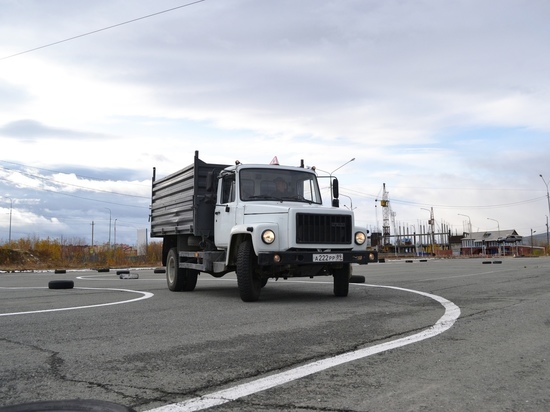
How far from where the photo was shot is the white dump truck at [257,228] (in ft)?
32.3

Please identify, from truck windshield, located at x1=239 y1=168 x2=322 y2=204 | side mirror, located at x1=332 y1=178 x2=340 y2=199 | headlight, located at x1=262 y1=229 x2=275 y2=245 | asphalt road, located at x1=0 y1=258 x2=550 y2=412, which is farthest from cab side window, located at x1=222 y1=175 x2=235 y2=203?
asphalt road, located at x1=0 y1=258 x2=550 y2=412

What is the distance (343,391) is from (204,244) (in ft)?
28.0

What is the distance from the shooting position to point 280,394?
375cm

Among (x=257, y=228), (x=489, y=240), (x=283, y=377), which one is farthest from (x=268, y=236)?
(x=489, y=240)

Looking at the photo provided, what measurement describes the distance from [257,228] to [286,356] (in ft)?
16.1

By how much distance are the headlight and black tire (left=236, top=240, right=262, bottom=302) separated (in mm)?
393

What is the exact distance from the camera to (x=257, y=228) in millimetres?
9781

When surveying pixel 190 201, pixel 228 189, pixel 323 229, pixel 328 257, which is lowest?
pixel 328 257

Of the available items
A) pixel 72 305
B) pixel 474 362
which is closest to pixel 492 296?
pixel 474 362

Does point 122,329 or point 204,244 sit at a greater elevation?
point 204,244

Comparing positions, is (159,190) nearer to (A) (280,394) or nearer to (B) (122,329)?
(B) (122,329)

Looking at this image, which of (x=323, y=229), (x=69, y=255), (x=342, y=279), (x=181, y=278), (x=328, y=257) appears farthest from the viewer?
(x=69, y=255)

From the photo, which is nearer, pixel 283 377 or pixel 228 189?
pixel 283 377

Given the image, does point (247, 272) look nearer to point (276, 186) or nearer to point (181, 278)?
point (276, 186)
